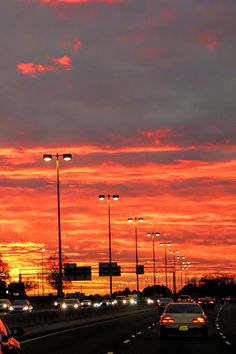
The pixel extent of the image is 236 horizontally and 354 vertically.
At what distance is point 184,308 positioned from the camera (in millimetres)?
32469

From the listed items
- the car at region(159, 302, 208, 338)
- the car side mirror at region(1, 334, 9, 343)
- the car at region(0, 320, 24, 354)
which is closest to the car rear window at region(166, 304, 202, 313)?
the car at region(159, 302, 208, 338)

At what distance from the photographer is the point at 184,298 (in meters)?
81.4

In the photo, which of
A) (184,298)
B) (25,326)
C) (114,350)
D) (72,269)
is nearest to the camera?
(114,350)

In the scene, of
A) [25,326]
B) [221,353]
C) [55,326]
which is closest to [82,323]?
[55,326]

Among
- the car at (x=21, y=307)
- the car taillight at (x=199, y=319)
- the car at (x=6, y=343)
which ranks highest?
the car at (x=6, y=343)

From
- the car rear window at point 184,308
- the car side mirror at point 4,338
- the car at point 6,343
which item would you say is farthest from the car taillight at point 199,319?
the car side mirror at point 4,338

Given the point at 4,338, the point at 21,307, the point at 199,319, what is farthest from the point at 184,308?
the point at 21,307

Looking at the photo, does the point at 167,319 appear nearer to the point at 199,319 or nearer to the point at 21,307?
the point at 199,319

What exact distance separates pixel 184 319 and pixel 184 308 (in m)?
0.52

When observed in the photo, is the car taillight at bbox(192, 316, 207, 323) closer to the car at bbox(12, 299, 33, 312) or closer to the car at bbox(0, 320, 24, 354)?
the car at bbox(0, 320, 24, 354)

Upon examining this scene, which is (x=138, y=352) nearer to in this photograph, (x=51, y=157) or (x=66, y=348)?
(x=66, y=348)

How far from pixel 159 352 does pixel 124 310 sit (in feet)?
204

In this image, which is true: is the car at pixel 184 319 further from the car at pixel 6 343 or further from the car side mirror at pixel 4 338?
the car side mirror at pixel 4 338

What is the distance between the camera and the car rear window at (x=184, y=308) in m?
32.3
